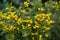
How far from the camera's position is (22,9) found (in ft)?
13.1

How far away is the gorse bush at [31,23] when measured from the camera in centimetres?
357

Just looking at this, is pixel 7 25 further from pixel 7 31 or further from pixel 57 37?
pixel 57 37

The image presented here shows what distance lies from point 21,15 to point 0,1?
161cm

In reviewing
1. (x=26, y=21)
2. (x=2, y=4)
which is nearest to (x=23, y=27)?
(x=26, y=21)

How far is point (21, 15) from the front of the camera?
12.5 ft

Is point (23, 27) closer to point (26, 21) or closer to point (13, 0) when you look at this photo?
point (26, 21)

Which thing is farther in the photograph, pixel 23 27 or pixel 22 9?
pixel 22 9

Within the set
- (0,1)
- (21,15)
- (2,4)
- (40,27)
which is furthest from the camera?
(0,1)

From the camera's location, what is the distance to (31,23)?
142 inches

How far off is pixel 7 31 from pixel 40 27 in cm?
50

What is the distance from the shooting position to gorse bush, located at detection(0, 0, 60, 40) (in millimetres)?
3568

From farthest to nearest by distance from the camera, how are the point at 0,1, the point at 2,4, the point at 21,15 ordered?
the point at 0,1 → the point at 2,4 → the point at 21,15

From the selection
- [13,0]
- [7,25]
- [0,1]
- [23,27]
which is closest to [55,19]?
[23,27]

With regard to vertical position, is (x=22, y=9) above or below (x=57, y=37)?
above
